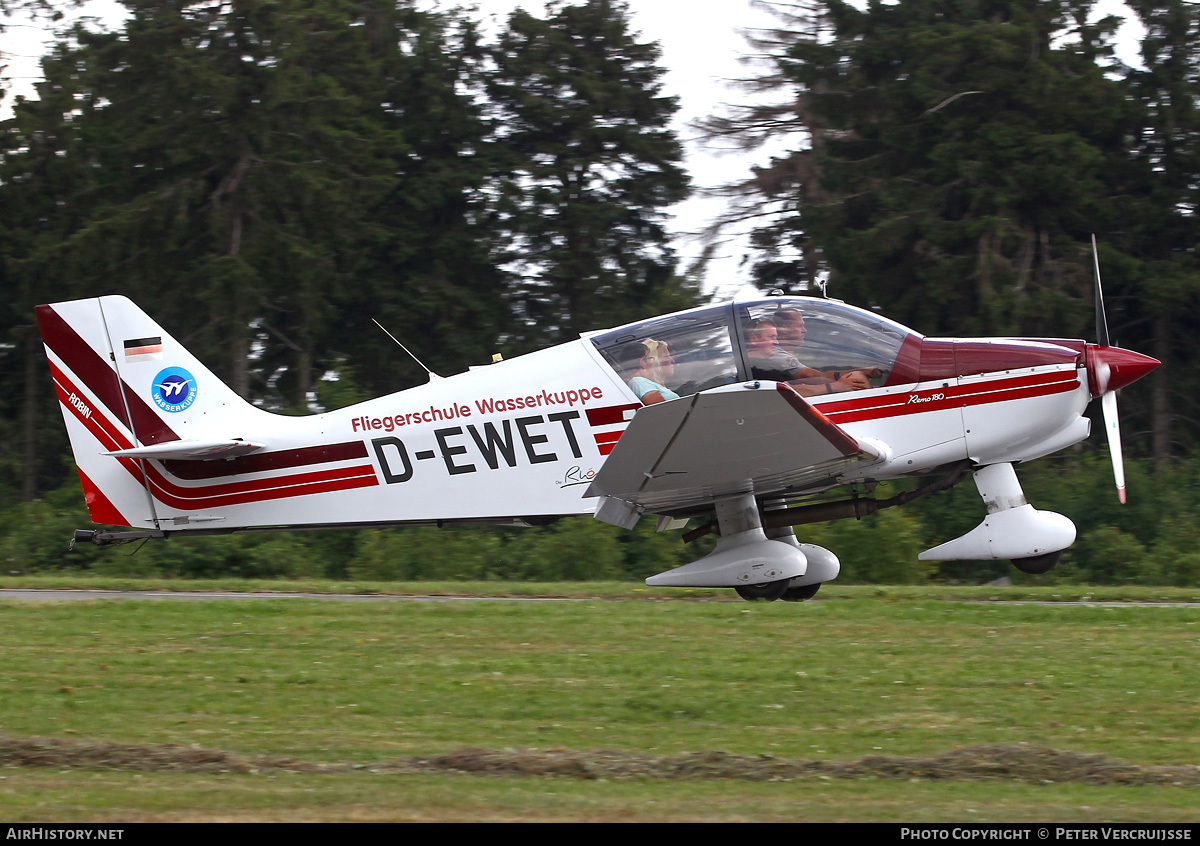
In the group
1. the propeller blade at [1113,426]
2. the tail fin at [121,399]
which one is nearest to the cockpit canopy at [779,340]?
the propeller blade at [1113,426]

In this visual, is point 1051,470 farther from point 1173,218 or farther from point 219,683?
point 219,683

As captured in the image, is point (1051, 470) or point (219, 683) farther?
point (1051, 470)

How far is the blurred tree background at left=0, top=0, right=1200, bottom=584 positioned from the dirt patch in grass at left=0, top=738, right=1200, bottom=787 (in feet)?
38.2

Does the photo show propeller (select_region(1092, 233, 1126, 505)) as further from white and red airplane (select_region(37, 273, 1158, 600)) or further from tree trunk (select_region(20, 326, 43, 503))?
tree trunk (select_region(20, 326, 43, 503))

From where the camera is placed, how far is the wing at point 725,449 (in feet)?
27.4

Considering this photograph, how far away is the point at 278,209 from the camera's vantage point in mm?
23344

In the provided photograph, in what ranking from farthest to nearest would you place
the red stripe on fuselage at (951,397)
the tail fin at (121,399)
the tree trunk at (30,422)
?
the tree trunk at (30,422)
the tail fin at (121,399)
the red stripe on fuselage at (951,397)

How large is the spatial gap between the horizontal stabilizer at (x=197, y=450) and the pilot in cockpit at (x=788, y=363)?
4.26 meters

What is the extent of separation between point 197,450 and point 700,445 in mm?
4424

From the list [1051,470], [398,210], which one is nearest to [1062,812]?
[1051,470]

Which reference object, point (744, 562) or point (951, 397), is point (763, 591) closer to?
point (744, 562)

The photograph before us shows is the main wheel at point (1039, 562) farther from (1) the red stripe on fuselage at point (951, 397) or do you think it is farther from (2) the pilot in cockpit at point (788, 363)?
(2) the pilot in cockpit at point (788, 363)

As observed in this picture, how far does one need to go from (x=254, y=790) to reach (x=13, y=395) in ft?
70.5

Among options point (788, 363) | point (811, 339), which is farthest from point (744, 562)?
point (811, 339)
